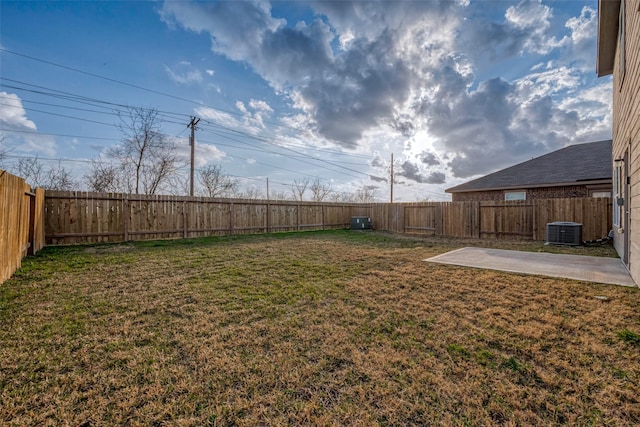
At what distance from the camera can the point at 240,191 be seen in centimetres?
2233

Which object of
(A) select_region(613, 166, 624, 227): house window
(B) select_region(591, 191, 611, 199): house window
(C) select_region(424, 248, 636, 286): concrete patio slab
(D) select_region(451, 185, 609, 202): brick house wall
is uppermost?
(D) select_region(451, 185, 609, 202): brick house wall

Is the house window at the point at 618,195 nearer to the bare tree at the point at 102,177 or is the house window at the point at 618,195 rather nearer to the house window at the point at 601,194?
the house window at the point at 601,194

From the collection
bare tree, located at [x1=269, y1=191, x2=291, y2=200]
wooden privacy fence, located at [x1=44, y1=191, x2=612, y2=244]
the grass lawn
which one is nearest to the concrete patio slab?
the grass lawn

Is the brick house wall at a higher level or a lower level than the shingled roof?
lower

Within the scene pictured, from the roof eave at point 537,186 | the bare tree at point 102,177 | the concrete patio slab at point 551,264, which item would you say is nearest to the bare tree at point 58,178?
the bare tree at point 102,177

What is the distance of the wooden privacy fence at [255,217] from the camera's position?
24.2 feet

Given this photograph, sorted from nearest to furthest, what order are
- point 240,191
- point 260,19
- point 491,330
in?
1. point 491,330
2. point 260,19
3. point 240,191

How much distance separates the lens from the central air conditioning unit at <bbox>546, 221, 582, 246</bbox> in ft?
25.2

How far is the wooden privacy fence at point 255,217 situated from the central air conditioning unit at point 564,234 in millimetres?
1040

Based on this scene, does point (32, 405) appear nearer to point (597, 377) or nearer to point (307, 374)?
point (307, 374)

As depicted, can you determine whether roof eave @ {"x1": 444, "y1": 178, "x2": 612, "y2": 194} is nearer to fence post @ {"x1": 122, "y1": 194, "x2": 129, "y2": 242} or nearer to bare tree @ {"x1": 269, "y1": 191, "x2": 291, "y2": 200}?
bare tree @ {"x1": 269, "y1": 191, "x2": 291, "y2": 200}

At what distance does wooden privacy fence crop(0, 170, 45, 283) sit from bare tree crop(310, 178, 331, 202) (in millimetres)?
20684

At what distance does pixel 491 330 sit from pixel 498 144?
18.7 m

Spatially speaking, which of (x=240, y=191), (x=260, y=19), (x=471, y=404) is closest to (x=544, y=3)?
(x=260, y=19)
